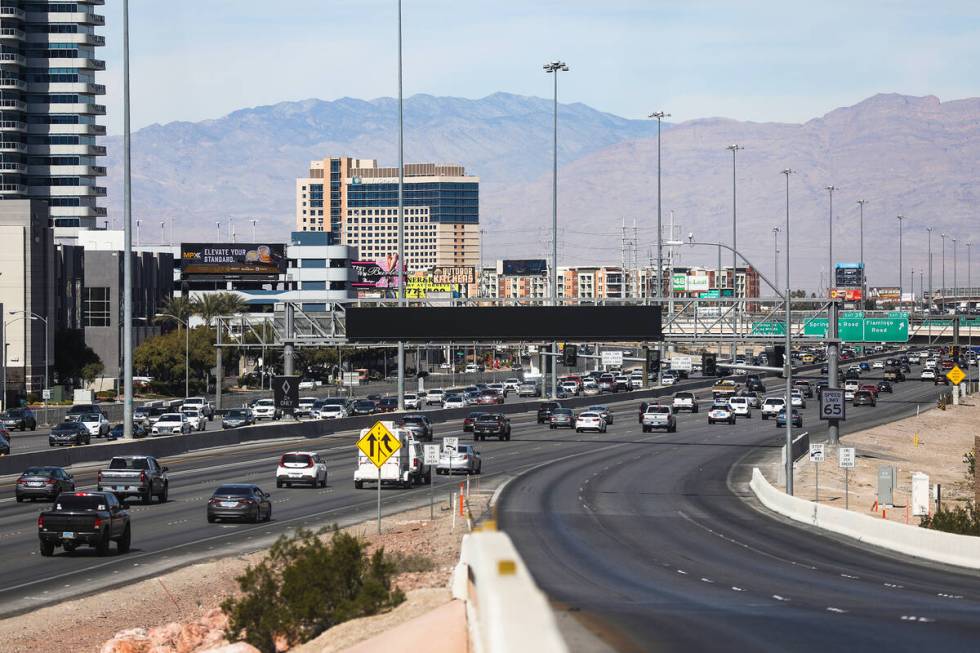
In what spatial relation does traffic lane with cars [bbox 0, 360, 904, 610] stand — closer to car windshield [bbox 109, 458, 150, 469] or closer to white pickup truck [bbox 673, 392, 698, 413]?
car windshield [bbox 109, 458, 150, 469]

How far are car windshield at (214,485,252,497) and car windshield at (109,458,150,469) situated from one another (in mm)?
6418

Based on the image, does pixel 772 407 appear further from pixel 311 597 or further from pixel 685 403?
pixel 311 597

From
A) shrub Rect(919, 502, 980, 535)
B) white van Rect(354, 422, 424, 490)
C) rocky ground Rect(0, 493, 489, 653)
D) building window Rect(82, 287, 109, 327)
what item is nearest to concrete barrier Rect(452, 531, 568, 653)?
rocky ground Rect(0, 493, 489, 653)

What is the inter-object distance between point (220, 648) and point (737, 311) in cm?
6237

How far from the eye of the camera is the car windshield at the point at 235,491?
43188 millimetres

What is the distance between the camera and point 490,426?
82.0 meters

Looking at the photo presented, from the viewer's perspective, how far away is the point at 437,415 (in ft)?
313

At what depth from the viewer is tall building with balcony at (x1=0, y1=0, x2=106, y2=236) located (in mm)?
186625

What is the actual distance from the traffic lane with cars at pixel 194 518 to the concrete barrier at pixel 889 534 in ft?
39.6

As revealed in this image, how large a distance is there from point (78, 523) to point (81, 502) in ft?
1.73

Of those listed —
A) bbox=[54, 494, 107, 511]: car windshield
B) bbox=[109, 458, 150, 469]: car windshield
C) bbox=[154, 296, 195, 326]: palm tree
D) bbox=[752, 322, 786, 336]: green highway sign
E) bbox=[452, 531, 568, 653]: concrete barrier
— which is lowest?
bbox=[109, 458, 150, 469]: car windshield

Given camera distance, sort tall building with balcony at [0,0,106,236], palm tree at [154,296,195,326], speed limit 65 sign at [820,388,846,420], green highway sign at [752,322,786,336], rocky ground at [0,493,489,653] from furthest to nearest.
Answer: tall building with balcony at [0,0,106,236] < palm tree at [154,296,195,326] < green highway sign at [752,322,786,336] < speed limit 65 sign at [820,388,846,420] < rocky ground at [0,493,489,653]

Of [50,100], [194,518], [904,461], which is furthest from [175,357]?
[194,518]

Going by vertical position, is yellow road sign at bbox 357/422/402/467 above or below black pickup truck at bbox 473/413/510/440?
above
